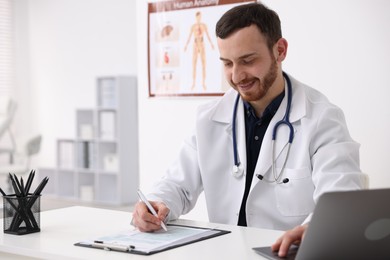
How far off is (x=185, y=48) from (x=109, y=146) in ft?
11.0

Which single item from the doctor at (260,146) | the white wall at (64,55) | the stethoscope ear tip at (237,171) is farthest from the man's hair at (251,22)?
the white wall at (64,55)

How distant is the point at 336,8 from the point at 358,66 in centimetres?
34

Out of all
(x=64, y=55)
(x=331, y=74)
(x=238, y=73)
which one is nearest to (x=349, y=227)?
(x=238, y=73)

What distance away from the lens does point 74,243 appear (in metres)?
1.72

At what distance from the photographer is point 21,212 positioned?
75.3 inches

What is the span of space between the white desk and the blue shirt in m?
0.25

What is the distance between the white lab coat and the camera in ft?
6.54

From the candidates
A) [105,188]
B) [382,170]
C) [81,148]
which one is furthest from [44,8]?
[382,170]

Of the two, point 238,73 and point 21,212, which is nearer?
point 21,212

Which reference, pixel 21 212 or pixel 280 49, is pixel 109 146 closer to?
pixel 280 49

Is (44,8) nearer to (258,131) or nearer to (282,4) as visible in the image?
(282,4)

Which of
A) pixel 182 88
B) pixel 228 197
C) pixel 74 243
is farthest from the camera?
pixel 182 88

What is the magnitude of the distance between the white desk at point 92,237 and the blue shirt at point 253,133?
0.82ft

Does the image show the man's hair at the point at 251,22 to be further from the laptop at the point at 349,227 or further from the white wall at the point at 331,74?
the white wall at the point at 331,74
